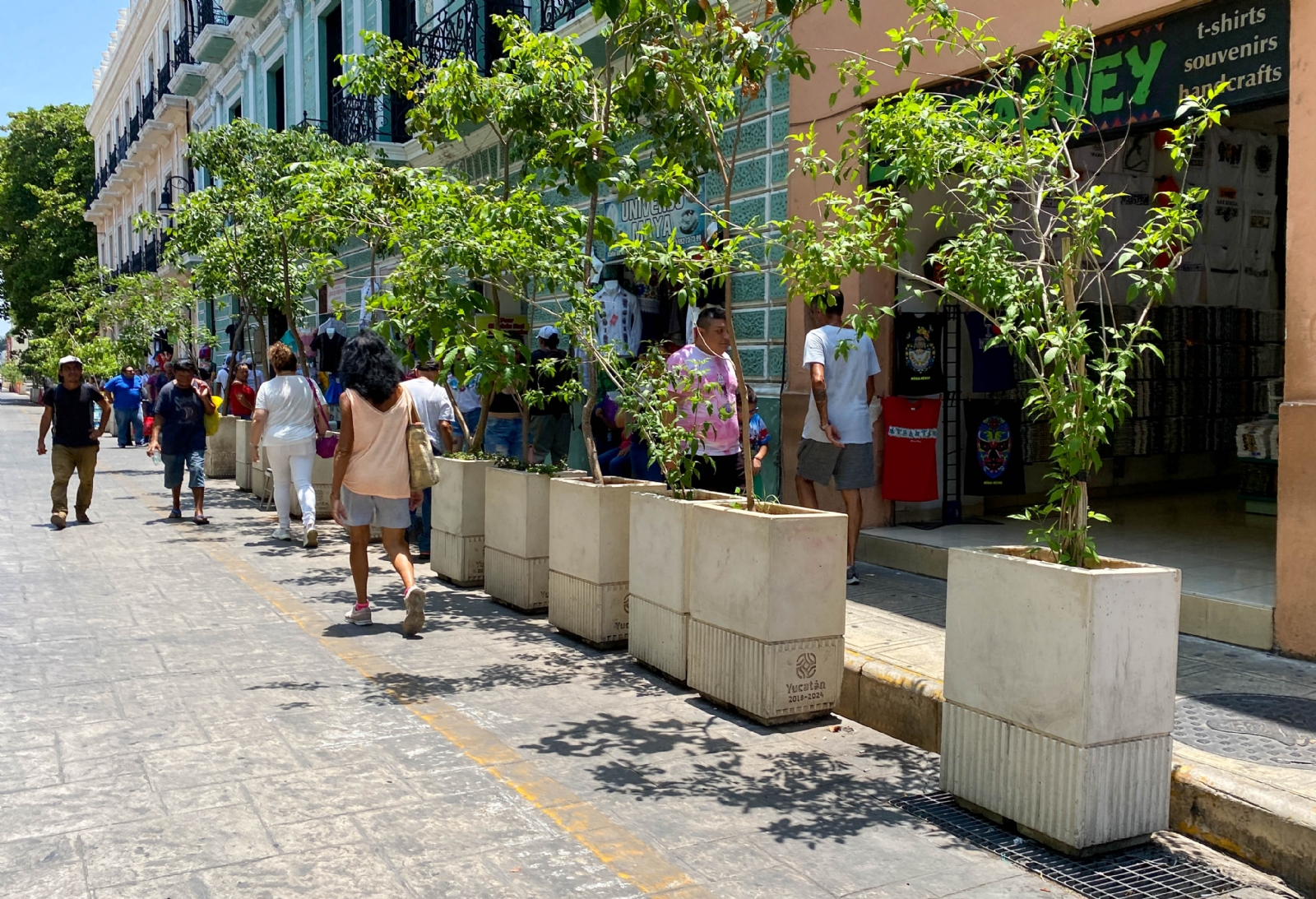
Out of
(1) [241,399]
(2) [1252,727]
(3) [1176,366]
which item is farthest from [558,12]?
(2) [1252,727]

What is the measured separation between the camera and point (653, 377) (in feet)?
22.7

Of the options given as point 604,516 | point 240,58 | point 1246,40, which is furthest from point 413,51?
point 240,58

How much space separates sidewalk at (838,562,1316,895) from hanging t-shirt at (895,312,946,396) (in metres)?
2.23

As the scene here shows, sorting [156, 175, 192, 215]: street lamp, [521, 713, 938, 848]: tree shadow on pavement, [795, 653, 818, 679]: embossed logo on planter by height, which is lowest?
[521, 713, 938, 848]: tree shadow on pavement

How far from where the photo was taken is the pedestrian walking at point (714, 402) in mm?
7215

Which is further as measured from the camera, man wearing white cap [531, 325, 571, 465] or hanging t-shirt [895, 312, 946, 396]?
man wearing white cap [531, 325, 571, 465]

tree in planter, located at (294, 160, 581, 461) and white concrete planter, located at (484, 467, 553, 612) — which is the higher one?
tree in planter, located at (294, 160, 581, 461)

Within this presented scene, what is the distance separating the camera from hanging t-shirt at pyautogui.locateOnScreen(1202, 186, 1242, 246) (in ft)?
31.7

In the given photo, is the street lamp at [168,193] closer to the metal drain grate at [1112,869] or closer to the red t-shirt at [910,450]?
the red t-shirt at [910,450]

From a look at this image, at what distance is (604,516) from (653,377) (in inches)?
36.4

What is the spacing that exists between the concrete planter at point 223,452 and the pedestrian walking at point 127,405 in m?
6.44

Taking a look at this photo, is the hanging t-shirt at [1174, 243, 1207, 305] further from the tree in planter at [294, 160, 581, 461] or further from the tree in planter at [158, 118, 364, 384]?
the tree in planter at [158, 118, 364, 384]

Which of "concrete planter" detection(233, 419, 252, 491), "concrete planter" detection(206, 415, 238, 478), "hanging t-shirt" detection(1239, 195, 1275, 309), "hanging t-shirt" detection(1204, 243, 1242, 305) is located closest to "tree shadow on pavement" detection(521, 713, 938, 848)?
"hanging t-shirt" detection(1204, 243, 1242, 305)

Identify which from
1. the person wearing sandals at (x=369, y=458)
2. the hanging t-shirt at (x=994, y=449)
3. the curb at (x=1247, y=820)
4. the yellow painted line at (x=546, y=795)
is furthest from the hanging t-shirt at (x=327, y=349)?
the curb at (x=1247, y=820)
